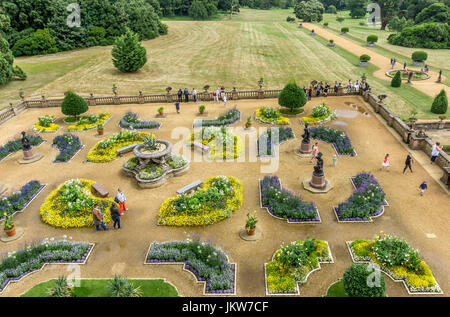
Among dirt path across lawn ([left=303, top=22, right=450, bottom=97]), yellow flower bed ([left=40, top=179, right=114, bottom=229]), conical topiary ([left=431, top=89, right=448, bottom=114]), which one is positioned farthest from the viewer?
dirt path across lawn ([left=303, top=22, right=450, bottom=97])

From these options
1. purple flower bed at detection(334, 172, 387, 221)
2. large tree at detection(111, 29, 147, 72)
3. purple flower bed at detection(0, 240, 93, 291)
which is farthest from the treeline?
purple flower bed at detection(334, 172, 387, 221)

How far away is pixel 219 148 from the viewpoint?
26.1 meters

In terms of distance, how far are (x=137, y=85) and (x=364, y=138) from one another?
3455cm

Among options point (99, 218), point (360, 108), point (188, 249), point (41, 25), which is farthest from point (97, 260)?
point (41, 25)

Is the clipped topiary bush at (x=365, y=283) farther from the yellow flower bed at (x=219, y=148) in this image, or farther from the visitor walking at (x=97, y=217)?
the yellow flower bed at (x=219, y=148)

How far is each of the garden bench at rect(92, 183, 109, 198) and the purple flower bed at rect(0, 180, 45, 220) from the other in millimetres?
4206

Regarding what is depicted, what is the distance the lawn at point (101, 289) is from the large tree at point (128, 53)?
43.1 m

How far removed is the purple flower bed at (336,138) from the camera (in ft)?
83.2

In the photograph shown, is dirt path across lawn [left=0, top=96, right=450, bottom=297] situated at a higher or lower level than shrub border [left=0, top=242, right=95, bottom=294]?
higher

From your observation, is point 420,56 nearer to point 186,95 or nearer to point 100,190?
point 186,95

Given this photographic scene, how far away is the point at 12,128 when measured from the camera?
32.8m

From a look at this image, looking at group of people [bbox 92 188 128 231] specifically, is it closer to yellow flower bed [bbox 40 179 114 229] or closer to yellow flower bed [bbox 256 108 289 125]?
yellow flower bed [bbox 40 179 114 229]

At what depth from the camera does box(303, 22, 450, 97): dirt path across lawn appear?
1737 inches
